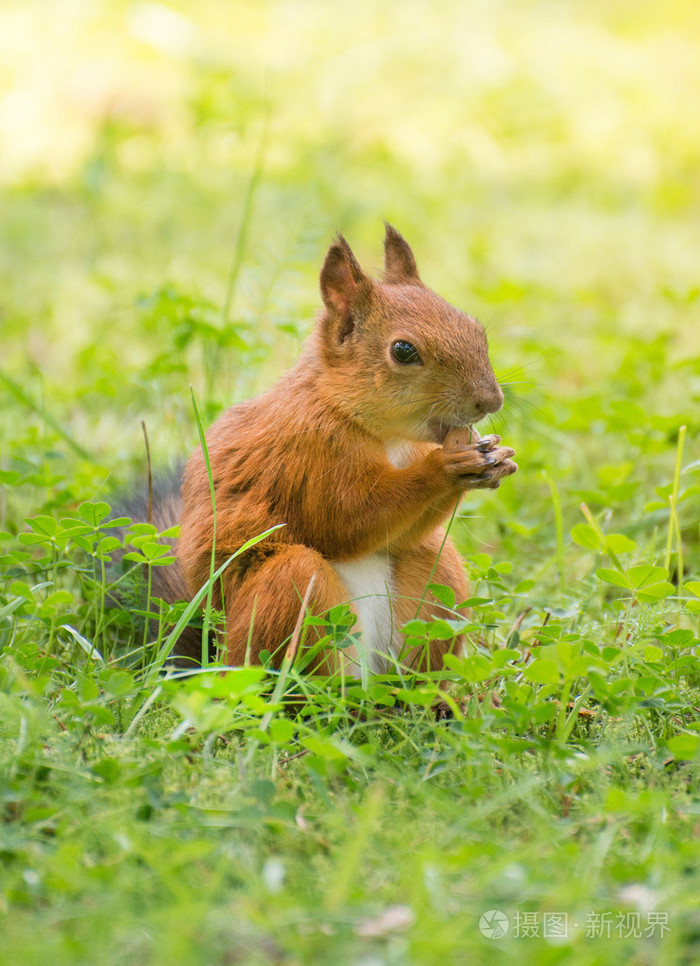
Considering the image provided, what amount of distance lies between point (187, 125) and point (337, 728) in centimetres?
622

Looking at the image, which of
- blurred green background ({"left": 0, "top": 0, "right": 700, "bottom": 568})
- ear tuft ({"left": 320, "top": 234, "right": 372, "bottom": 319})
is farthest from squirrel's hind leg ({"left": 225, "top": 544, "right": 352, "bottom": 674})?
blurred green background ({"left": 0, "top": 0, "right": 700, "bottom": 568})

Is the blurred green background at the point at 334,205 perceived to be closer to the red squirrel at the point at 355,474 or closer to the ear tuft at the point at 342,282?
the red squirrel at the point at 355,474

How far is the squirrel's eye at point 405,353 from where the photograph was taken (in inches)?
85.5

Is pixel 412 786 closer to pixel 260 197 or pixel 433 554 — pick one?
pixel 433 554

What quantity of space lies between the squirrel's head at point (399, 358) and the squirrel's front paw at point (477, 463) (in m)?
0.12

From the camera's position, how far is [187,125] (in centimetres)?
718

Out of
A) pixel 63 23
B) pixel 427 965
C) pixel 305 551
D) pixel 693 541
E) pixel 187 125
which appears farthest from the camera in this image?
pixel 63 23

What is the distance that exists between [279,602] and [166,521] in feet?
2.06

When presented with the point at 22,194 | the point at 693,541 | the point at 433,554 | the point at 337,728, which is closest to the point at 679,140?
the point at 22,194

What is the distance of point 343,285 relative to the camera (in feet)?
7.38
